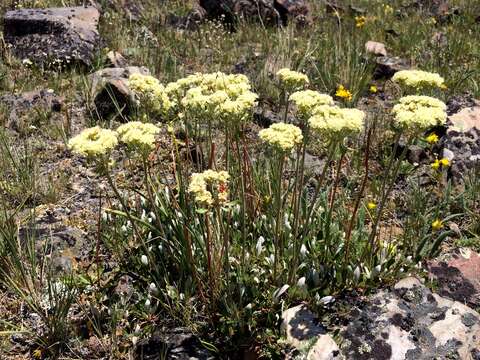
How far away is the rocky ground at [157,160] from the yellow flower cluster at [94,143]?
705 millimetres

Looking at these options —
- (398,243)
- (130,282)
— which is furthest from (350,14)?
(130,282)

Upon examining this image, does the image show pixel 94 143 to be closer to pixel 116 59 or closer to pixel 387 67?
pixel 116 59

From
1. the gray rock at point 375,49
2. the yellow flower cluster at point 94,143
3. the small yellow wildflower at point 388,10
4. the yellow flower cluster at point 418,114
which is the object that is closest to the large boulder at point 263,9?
the small yellow wildflower at point 388,10

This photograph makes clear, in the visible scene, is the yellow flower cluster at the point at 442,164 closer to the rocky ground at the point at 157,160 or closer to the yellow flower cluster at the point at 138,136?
the rocky ground at the point at 157,160

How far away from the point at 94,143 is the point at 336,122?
59.0 inches

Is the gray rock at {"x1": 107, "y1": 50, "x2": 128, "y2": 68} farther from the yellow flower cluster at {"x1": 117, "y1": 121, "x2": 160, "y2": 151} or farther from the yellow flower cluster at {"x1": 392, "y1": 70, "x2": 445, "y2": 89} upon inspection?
the yellow flower cluster at {"x1": 392, "y1": 70, "x2": 445, "y2": 89}

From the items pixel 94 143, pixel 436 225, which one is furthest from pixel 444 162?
pixel 94 143

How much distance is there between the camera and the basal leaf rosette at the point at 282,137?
2.91 metres

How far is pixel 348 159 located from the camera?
5848 mm

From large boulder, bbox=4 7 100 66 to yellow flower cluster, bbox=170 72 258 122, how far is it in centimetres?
462

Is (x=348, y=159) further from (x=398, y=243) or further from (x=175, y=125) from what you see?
(x=175, y=125)

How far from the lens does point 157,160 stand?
5555mm

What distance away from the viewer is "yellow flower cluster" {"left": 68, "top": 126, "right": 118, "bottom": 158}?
2.85m

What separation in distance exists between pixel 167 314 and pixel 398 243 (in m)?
2.26
